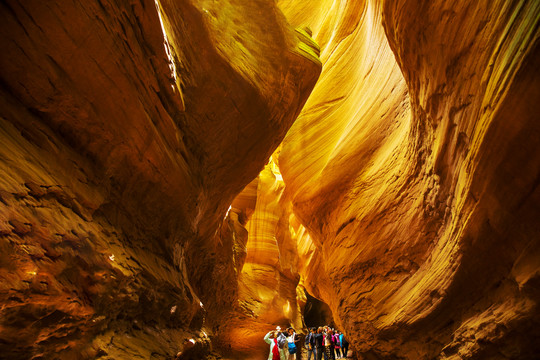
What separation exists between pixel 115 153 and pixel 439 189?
4.45 meters

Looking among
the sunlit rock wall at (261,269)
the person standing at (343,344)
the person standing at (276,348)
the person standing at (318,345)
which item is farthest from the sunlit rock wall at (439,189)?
the person standing at (343,344)

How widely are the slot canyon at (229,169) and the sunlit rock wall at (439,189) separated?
3 cm

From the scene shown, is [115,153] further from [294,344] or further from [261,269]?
[261,269]

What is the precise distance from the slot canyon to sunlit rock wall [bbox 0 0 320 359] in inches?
0.8

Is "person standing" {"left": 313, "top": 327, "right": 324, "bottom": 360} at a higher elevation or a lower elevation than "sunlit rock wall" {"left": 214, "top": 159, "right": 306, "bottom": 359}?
lower

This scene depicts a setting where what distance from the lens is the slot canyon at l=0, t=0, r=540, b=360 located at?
3.01 metres

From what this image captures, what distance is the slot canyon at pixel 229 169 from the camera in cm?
301

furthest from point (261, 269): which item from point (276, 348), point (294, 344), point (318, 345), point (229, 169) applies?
point (229, 169)

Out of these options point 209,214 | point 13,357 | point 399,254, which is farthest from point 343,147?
point 13,357

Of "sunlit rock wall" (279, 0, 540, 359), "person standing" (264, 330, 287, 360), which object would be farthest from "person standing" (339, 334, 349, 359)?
"sunlit rock wall" (279, 0, 540, 359)

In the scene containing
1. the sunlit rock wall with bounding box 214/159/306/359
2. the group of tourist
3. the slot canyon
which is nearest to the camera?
the slot canyon

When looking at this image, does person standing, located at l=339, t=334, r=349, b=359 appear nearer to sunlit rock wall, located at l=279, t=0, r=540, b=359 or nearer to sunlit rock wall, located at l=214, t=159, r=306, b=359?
sunlit rock wall, located at l=214, t=159, r=306, b=359

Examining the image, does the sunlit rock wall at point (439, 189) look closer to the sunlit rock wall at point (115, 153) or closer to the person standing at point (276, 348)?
the person standing at point (276, 348)

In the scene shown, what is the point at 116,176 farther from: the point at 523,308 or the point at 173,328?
the point at 523,308
